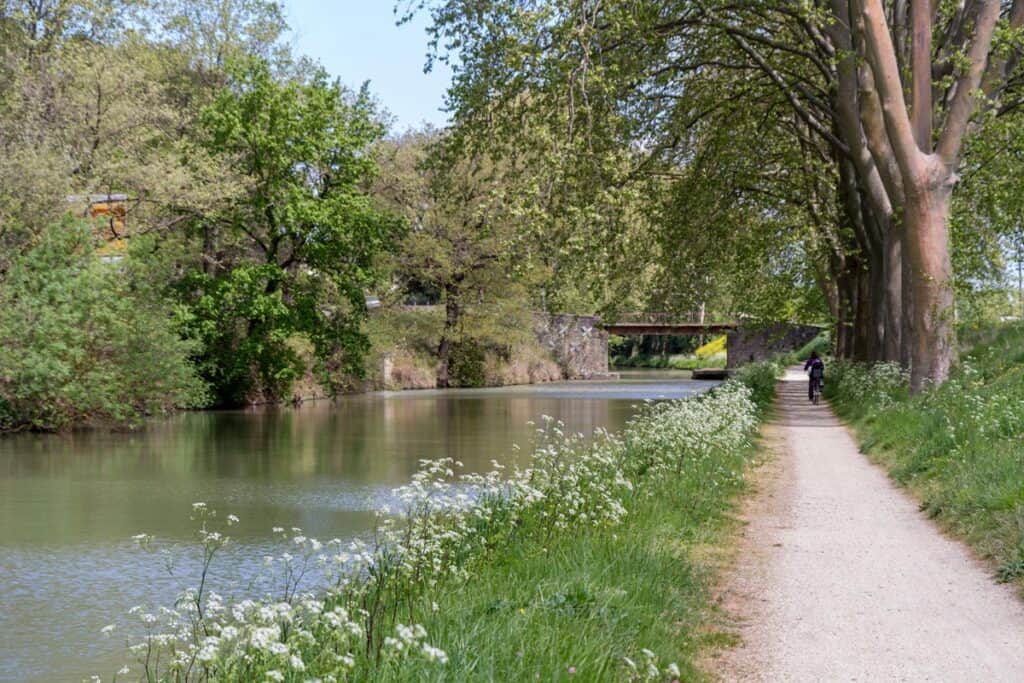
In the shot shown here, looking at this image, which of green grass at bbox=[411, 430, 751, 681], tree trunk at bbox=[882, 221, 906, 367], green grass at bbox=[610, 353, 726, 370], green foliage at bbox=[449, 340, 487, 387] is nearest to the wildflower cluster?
tree trunk at bbox=[882, 221, 906, 367]

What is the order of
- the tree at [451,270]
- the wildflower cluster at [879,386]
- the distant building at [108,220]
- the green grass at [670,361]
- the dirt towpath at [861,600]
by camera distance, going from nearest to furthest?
1. the dirt towpath at [861,600]
2. the wildflower cluster at [879,386]
3. the distant building at [108,220]
4. the tree at [451,270]
5. the green grass at [670,361]

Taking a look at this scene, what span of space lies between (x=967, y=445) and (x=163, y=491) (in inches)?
458

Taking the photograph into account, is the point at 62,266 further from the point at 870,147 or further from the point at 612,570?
the point at 612,570

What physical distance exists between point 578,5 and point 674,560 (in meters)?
9.82

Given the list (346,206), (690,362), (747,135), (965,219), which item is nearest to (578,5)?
(747,135)

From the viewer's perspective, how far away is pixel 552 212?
16.1 metres

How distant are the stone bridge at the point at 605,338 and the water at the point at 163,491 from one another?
26.1 metres

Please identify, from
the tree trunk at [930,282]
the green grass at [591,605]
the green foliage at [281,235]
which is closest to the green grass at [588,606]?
the green grass at [591,605]

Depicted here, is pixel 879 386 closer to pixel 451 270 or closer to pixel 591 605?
pixel 591 605

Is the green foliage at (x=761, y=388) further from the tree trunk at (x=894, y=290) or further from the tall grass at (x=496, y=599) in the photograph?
the tall grass at (x=496, y=599)

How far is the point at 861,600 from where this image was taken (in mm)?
7523

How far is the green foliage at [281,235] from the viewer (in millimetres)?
35719

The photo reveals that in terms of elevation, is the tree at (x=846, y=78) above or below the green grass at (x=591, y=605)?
above

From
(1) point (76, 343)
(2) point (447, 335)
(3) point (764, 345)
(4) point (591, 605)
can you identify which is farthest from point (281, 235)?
(3) point (764, 345)
